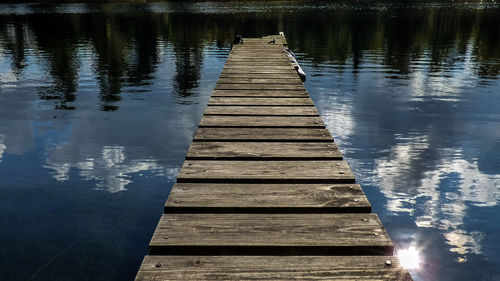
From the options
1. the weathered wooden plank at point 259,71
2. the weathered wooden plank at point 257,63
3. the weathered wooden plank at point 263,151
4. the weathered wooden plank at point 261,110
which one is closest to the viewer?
the weathered wooden plank at point 263,151

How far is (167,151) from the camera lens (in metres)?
9.25

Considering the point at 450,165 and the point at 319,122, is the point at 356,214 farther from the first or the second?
the point at 450,165

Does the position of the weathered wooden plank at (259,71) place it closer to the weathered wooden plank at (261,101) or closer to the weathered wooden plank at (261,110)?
the weathered wooden plank at (261,101)

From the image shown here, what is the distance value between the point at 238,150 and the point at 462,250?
3.50 metres

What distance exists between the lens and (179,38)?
3516 cm

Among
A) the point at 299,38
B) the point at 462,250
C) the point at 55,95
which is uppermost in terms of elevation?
the point at 299,38

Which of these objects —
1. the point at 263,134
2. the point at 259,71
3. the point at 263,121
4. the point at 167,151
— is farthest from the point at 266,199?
the point at 259,71

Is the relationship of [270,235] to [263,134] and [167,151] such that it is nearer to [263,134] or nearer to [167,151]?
[263,134]

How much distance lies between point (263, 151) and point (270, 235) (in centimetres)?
205

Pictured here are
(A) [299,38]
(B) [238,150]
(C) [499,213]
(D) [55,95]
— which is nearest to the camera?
(B) [238,150]

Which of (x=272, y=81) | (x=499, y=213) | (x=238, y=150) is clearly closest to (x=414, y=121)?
(x=272, y=81)

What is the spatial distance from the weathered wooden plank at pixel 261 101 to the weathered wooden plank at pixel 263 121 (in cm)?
101

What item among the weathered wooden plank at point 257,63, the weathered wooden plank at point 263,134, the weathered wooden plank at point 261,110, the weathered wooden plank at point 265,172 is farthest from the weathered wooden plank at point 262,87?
the weathered wooden plank at point 265,172

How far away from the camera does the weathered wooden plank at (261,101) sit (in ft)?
25.8
